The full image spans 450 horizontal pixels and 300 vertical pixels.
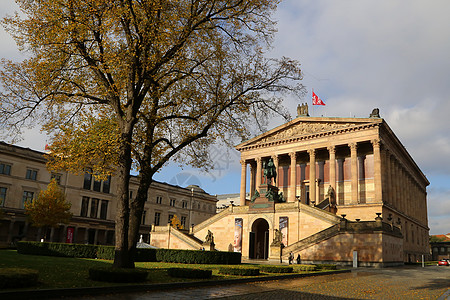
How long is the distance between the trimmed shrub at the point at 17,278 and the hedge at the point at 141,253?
21.4m

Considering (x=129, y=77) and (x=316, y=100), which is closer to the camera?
(x=129, y=77)

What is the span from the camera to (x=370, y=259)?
36.4m

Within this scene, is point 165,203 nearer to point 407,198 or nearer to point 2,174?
point 2,174

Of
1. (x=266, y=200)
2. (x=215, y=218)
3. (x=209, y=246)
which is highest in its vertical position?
(x=266, y=200)

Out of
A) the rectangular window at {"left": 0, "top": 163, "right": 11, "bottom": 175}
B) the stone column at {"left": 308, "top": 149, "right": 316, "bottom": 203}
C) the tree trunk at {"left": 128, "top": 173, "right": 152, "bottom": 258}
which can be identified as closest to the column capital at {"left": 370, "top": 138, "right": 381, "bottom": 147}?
the stone column at {"left": 308, "top": 149, "right": 316, "bottom": 203}

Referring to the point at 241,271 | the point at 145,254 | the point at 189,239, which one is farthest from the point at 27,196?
the point at 241,271

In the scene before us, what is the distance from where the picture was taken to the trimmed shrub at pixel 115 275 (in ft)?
46.2

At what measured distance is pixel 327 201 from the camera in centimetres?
5584

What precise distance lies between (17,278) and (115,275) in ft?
12.7

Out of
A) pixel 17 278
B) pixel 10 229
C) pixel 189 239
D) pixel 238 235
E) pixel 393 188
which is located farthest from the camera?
pixel 393 188

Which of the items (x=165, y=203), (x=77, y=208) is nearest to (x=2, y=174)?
(x=77, y=208)

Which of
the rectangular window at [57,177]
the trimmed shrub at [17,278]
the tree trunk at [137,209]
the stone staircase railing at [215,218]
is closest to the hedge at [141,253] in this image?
the tree trunk at [137,209]

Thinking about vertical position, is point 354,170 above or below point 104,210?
above

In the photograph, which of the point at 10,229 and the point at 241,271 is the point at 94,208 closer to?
the point at 10,229
